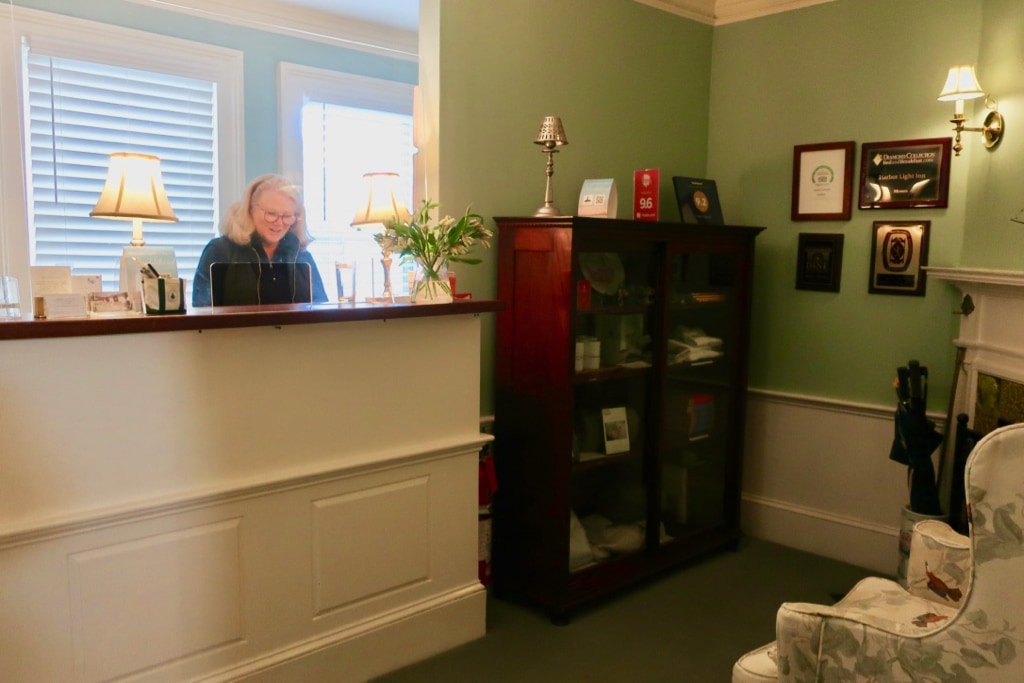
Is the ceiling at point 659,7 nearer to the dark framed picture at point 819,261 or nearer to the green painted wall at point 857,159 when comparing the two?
the green painted wall at point 857,159

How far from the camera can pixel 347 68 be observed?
4.63 m

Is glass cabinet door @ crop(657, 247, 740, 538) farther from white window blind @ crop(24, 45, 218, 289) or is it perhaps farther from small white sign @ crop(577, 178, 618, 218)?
white window blind @ crop(24, 45, 218, 289)

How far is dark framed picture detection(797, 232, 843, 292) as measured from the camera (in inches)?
138

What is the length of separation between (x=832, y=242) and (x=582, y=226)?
4.51 ft

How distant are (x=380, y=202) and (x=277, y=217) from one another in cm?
56

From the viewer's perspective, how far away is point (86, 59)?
370 cm

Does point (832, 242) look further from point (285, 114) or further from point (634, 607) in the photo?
point (285, 114)

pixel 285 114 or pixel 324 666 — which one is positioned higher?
pixel 285 114

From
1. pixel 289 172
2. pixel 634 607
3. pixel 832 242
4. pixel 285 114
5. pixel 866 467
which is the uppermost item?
pixel 285 114

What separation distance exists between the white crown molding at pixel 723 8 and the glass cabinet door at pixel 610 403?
52.1 inches

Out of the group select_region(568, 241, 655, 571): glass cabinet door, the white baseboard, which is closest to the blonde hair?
select_region(568, 241, 655, 571): glass cabinet door

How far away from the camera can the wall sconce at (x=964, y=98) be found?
284 cm

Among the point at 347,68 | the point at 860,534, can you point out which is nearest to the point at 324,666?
the point at 860,534

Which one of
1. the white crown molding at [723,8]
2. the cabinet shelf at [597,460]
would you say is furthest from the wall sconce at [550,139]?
the white crown molding at [723,8]
